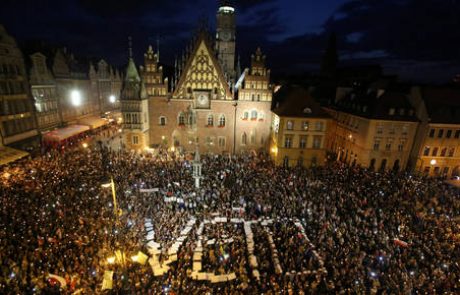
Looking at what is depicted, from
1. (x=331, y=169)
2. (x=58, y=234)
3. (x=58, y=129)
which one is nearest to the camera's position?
(x=58, y=234)

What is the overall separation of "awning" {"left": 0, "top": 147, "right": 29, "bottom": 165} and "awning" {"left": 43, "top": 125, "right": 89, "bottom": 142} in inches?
270

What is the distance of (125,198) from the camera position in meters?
22.2

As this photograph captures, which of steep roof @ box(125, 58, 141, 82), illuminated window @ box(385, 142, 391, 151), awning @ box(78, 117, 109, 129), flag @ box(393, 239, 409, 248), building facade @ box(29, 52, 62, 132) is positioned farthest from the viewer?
awning @ box(78, 117, 109, 129)

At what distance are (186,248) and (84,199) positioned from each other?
10602 mm

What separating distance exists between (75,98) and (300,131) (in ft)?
137

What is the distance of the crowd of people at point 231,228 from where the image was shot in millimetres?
13852

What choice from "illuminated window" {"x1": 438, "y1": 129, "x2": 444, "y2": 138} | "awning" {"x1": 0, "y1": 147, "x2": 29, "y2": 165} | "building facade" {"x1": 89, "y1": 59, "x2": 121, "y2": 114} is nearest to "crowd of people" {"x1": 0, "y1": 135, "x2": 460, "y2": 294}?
"awning" {"x1": 0, "y1": 147, "x2": 29, "y2": 165}

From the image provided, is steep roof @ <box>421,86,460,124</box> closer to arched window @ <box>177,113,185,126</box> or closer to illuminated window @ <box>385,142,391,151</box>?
illuminated window @ <box>385,142,391,151</box>

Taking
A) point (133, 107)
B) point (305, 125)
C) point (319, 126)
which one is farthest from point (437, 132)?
point (133, 107)

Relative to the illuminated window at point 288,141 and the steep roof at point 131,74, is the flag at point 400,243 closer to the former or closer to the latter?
the illuminated window at point 288,141

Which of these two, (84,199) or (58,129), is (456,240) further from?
(58,129)

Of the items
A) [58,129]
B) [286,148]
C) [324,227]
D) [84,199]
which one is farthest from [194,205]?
[58,129]

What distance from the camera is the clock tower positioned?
44.4 m

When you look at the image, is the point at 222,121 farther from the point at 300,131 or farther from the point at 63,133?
the point at 63,133
